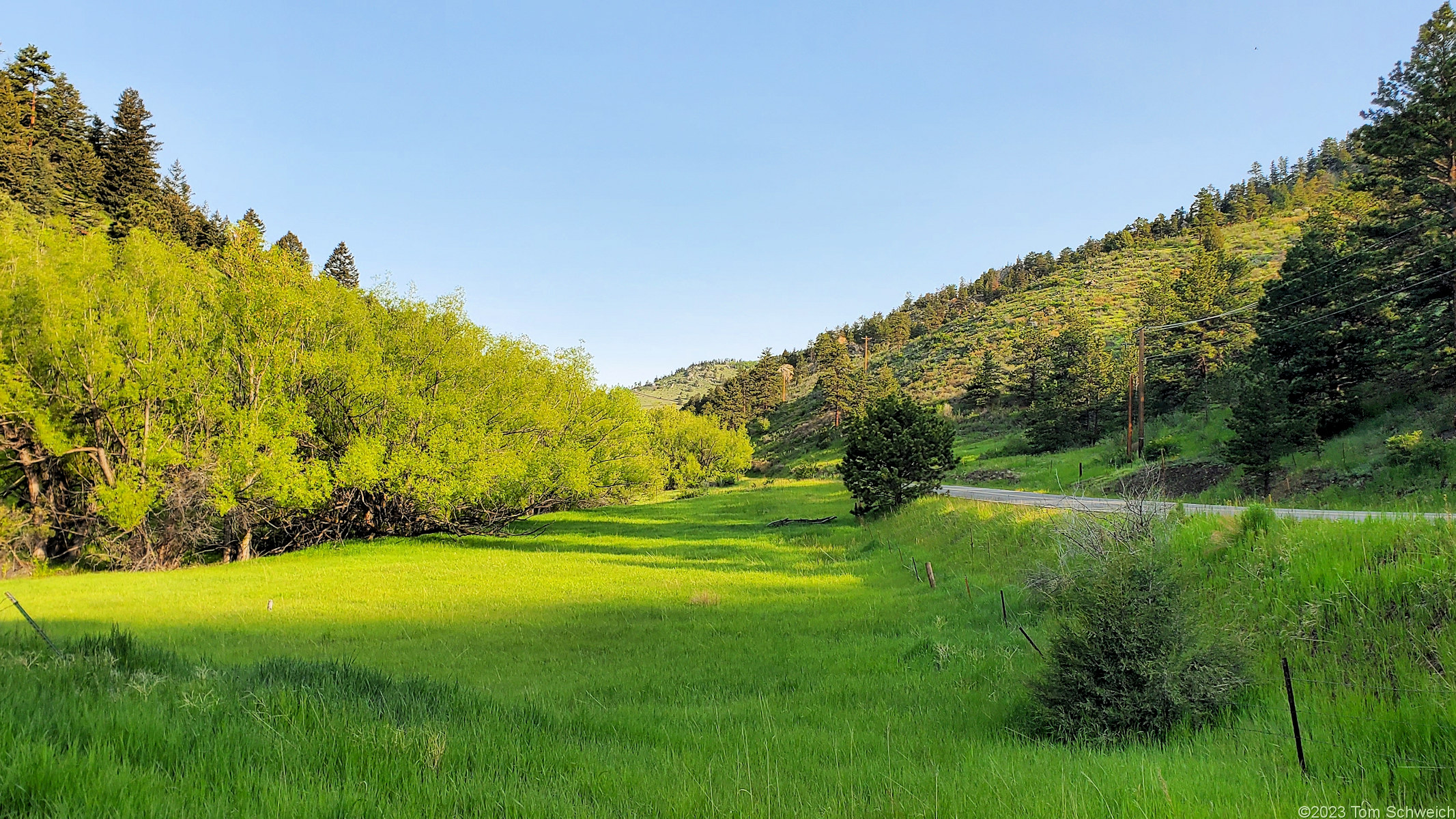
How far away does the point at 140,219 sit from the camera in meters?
41.8

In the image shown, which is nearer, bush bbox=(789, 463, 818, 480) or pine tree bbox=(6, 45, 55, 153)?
pine tree bbox=(6, 45, 55, 153)

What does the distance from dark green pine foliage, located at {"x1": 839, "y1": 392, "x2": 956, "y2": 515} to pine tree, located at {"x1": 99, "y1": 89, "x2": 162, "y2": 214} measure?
59450mm

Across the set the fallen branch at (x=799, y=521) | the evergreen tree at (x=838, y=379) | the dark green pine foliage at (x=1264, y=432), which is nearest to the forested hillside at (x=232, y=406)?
the fallen branch at (x=799, y=521)

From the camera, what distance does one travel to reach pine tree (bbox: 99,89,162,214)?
155ft

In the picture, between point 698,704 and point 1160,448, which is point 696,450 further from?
point 698,704

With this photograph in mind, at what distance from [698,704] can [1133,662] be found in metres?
4.66

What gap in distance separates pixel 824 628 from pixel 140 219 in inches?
2204

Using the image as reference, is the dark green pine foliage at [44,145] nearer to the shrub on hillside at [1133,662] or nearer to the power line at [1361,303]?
the shrub on hillside at [1133,662]

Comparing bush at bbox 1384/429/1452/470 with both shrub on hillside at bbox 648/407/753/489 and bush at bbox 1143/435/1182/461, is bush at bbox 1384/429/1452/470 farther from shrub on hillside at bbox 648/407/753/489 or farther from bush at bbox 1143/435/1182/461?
shrub on hillside at bbox 648/407/753/489

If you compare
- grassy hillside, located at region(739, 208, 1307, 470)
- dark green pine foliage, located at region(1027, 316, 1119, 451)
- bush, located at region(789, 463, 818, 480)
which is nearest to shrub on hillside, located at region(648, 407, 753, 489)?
bush, located at region(789, 463, 818, 480)

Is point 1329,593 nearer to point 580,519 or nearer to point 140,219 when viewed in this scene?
point 580,519

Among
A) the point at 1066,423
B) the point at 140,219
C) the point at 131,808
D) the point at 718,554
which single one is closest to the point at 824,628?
the point at 131,808

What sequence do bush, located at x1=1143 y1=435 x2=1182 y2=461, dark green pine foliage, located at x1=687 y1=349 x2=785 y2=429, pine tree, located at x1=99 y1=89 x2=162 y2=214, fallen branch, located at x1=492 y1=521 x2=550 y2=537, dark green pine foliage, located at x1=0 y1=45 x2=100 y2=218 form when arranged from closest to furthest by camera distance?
bush, located at x1=1143 y1=435 x2=1182 y2=461 < fallen branch, located at x1=492 y1=521 x2=550 y2=537 < dark green pine foliage, located at x1=0 y1=45 x2=100 y2=218 < pine tree, located at x1=99 y1=89 x2=162 y2=214 < dark green pine foliage, located at x1=687 y1=349 x2=785 y2=429

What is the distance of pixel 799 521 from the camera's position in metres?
30.4
